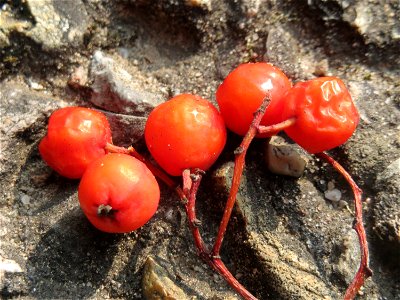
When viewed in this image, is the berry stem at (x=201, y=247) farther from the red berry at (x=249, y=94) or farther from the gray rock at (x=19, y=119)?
the gray rock at (x=19, y=119)

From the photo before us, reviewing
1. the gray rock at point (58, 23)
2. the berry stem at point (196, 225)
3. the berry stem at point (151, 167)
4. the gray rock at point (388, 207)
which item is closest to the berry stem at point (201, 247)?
the berry stem at point (196, 225)

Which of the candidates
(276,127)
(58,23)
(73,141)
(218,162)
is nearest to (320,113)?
(276,127)

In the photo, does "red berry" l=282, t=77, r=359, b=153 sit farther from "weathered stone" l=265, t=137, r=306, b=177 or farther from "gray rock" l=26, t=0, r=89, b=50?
"gray rock" l=26, t=0, r=89, b=50

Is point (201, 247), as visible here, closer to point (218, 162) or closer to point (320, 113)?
point (218, 162)

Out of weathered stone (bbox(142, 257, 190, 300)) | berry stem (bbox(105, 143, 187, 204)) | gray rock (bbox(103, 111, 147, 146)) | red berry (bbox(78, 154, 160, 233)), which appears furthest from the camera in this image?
gray rock (bbox(103, 111, 147, 146))

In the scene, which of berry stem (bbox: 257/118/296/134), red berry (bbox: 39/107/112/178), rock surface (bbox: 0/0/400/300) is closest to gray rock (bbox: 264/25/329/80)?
rock surface (bbox: 0/0/400/300)

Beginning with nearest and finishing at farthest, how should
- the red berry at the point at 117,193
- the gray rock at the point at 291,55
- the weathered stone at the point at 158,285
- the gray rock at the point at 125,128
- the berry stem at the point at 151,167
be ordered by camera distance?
the red berry at the point at 117,193 < the weathered stone at the point at 158,285 < the berry stem at the point at 151,167 < the gray rock at the point at 125,128 < the gray rock at the point at 291,55

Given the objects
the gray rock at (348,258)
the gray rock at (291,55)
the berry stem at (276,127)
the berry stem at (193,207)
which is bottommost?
the gray rock at (348,258)
